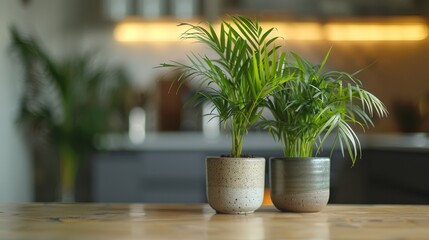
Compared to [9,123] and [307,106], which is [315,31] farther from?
[307,106]

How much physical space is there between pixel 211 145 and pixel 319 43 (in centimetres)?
137

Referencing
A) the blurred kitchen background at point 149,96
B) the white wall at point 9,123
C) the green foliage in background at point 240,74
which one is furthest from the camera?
the blurred kitchen background at point 149,96

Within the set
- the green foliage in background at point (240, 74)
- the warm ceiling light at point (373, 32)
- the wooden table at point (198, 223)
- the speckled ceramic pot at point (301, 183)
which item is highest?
the warm ceiling light at point (373, 32)

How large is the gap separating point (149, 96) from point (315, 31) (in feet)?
4.32

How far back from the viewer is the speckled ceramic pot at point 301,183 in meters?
1.81

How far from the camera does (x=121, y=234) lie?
142 centimetres

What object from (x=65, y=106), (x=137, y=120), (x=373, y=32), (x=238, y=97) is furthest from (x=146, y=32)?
(x=238, y=97)

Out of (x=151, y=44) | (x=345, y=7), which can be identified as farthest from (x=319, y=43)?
(x=151, y=44)

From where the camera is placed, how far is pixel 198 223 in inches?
62.8

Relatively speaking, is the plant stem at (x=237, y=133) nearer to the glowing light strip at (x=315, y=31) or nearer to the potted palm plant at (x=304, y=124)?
the potted palm plant at (x=304, y=124)

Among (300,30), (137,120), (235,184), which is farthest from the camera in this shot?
(300,30)

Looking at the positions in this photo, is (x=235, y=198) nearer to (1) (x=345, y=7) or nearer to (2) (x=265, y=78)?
(2) (x=265, y=78)

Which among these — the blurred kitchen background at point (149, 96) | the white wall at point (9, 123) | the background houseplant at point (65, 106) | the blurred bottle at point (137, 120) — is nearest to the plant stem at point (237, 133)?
the blurred kitchen background at point (149, 96)

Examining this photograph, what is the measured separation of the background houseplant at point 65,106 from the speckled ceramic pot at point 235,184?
8.70 feet
